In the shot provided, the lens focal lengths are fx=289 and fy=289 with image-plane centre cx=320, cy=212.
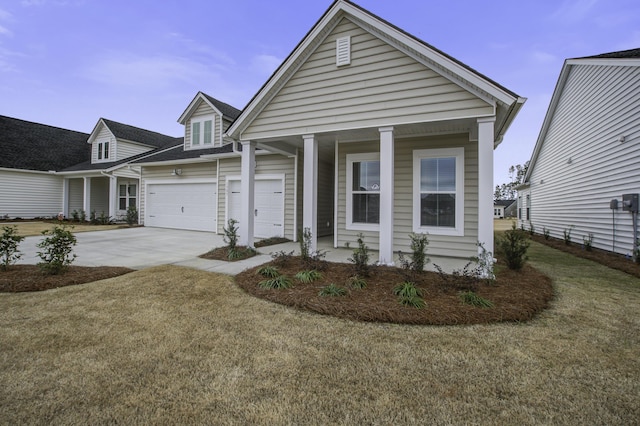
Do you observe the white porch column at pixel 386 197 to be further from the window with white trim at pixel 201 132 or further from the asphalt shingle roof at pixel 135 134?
the asphalt shingle roof at pixel 135 134

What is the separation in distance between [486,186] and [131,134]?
853 inches

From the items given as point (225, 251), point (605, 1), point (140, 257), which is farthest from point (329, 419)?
point (605, 1)

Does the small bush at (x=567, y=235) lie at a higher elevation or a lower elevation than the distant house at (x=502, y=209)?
lower

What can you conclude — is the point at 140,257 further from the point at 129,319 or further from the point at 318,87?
the point at 318,87

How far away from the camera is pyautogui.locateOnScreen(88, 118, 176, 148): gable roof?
18.5 metres

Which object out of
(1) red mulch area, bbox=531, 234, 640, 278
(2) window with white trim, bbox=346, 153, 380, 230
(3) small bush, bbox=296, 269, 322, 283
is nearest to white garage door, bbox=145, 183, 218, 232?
(2) window with white trim, bbox=346, 153, 380, 230

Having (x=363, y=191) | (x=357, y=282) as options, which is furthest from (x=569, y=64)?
(x=357, y=282)

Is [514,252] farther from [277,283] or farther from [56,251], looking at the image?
[56,251]

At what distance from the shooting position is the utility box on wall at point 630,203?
7488 millimetres

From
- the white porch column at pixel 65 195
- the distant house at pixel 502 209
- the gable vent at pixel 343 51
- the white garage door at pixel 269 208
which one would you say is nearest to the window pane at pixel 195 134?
the white garage door at pixel 269 208

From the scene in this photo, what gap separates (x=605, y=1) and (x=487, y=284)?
11.0 metres

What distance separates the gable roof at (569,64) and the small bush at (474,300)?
8.62 meters

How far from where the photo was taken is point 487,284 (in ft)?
15.6

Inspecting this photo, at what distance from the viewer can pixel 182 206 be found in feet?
44.0
